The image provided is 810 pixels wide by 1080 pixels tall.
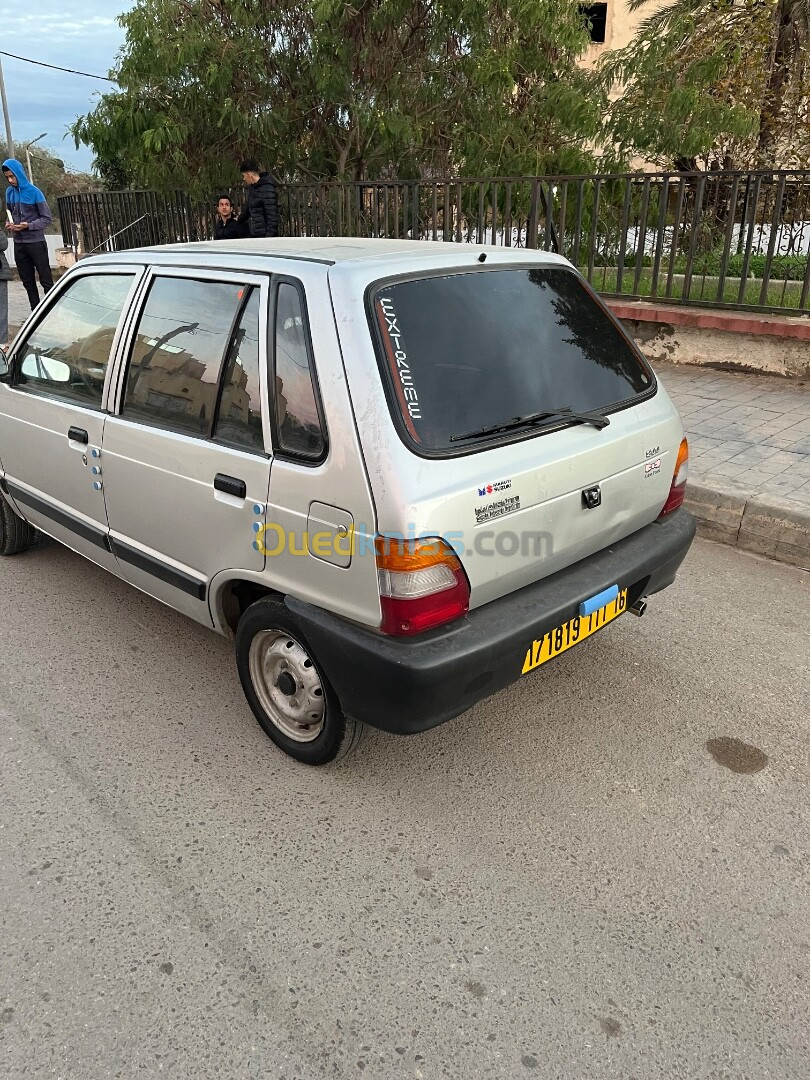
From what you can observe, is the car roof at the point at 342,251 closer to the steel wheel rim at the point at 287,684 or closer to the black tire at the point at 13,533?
the steel wheel rim at the point at 287,684

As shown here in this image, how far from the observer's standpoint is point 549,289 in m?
3.05

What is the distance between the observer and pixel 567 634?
9.07 ft

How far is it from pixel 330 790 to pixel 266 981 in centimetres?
77

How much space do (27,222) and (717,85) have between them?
11.3m

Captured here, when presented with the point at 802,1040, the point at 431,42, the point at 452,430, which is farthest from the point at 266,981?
the point at 431,42

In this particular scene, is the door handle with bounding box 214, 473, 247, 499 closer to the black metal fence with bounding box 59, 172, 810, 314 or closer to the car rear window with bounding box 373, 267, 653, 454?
the car rear window with bounding box 373, 267, 653, 454

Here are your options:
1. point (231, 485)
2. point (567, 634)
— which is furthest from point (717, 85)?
point (231, 485)

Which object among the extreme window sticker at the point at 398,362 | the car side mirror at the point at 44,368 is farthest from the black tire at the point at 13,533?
the extreme window sticker at the point at 398,362

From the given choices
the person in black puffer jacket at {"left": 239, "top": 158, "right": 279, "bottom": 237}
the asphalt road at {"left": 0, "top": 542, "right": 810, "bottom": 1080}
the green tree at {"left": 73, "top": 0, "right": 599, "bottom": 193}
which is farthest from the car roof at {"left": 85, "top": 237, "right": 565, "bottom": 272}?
the green tree at {"left": 73, "top": 0, "right": 599, "bottom": 193}

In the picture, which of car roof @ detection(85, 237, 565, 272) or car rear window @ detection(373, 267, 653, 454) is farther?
car roof @ detection(85, 237, 565, 272)

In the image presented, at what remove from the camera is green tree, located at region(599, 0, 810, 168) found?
10836 millimetres

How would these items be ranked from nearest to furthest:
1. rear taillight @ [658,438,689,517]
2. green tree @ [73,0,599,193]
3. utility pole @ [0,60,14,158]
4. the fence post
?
1. rear taillight @ [658,438,689,517]
2. the fence post
3. green tree @ [73,0,599,193]
4. utility pole @ [0,60,14,158]

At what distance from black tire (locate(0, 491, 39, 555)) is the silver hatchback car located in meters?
1.37

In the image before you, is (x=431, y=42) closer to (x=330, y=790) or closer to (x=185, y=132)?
(x=185, y=132)
